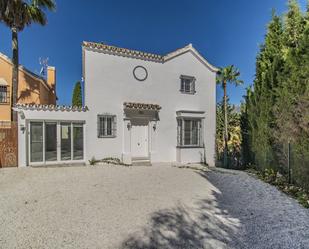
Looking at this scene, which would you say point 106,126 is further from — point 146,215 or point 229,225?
point 229,225

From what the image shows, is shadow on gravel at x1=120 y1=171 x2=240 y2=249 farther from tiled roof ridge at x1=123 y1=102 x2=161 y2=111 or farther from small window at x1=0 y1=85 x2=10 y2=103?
small window at x1=0 y1=85 x2=10 y2=103

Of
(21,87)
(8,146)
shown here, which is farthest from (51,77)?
(8,146)

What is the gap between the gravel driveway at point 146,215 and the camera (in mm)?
4594

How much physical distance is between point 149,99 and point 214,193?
923cm

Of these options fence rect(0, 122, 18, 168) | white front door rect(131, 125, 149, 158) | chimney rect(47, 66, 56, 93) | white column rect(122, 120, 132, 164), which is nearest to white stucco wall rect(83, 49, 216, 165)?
white column rect(122, 120, 132, 164)

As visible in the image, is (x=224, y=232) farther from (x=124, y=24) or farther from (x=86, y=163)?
(x=124, y=24)

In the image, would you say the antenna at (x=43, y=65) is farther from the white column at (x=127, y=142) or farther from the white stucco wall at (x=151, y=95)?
the white column at (x=127, y=142)

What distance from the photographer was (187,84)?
57.9ft

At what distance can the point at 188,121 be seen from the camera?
1716 cm

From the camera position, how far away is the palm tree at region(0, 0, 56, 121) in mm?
14453

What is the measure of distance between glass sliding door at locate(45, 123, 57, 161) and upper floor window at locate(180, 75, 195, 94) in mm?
9104

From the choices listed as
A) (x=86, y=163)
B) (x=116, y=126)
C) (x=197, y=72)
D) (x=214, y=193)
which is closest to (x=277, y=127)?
(x=214, y=193)

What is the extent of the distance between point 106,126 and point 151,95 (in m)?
3.79

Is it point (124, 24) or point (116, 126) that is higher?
point (124, 24)
